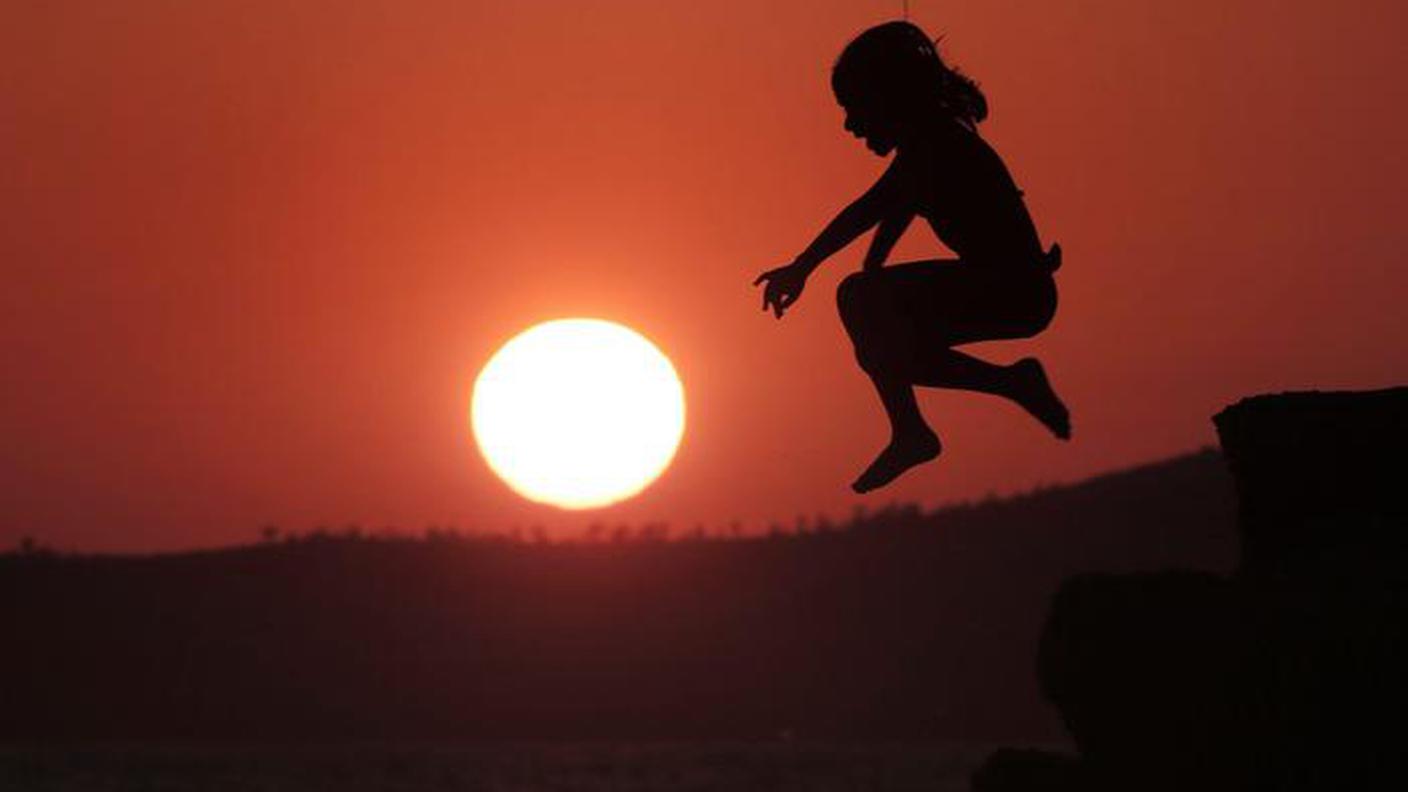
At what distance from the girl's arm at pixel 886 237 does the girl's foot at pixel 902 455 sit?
2.51ft

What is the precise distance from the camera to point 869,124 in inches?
→ 567

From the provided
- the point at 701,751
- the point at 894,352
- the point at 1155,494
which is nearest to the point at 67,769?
the point at 701,751

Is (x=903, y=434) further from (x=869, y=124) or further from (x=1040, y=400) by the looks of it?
(x=869, y=124)

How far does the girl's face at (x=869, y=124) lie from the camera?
1438 cm

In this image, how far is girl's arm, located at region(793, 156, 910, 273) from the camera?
14463 millimetres

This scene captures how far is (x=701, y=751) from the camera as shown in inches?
2430

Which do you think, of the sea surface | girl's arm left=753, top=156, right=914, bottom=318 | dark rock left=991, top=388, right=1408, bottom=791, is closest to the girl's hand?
girl's arm left=753, top=156, right=914, bottom=318

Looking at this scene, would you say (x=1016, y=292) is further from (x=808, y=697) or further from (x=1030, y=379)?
(x=808, y=697)

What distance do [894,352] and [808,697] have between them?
158 feet

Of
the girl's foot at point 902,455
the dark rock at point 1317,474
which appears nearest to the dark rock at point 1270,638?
the dark rock at point 1317,474

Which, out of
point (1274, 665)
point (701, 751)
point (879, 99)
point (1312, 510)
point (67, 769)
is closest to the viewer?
point (1274, 665)

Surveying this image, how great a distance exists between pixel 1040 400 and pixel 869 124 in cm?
143

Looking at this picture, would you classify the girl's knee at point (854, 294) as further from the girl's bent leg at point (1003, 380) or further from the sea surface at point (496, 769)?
the sea surface at point (496, 769)

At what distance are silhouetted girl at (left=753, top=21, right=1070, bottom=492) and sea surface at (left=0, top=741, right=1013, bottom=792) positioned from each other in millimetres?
39826
